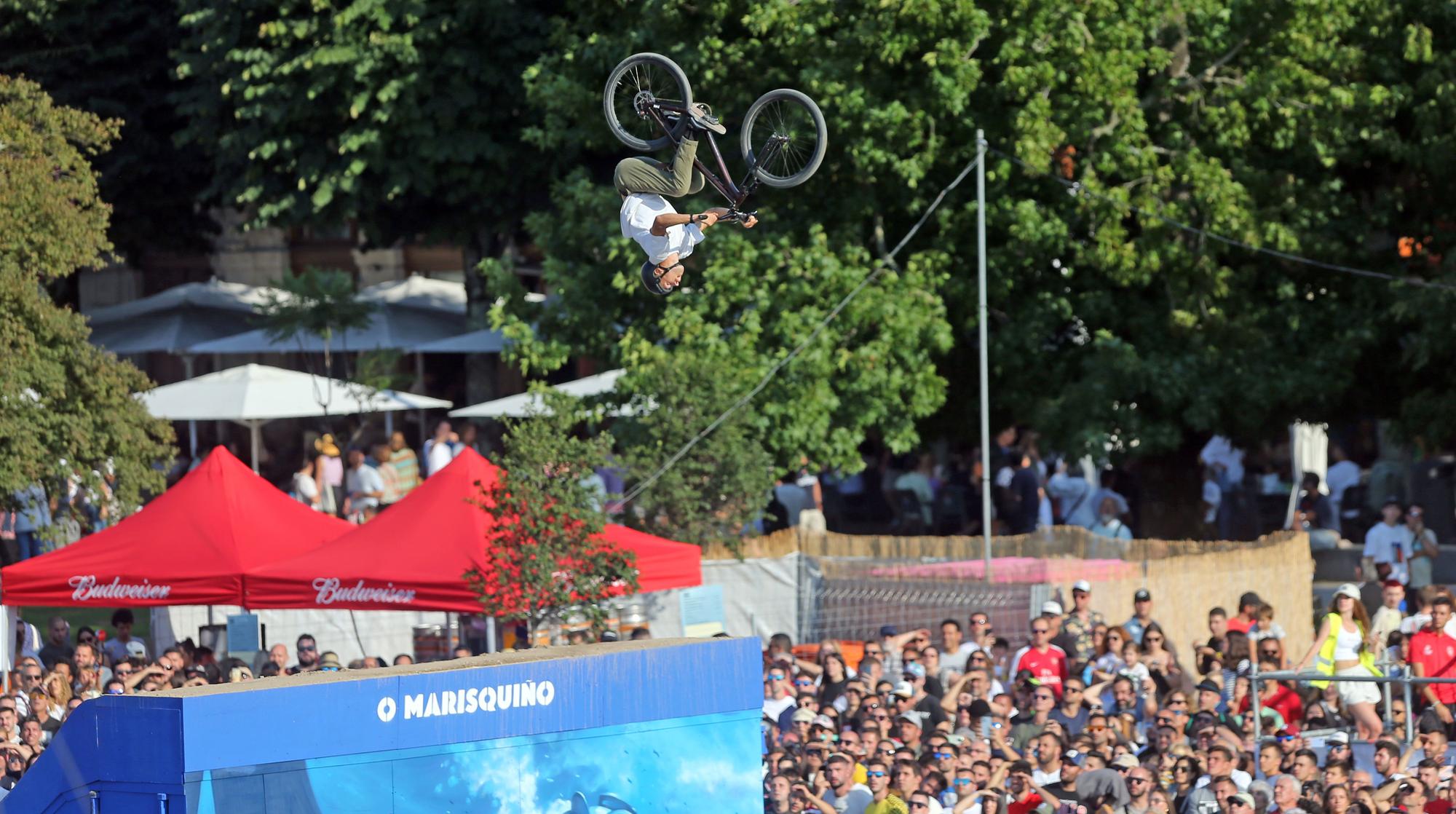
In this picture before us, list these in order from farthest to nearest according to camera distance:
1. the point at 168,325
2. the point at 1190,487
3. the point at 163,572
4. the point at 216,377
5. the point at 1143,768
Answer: the point at 168,325 < the point at 216,377 < the point at 1190,487 < the point at 163,572 < the point at 1143,768

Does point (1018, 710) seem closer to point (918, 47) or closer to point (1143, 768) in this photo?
point (1143, 768)

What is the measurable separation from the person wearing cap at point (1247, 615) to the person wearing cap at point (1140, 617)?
714 mm

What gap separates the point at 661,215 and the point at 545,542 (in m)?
5.65

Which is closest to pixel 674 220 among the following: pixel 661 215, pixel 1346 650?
pixel 661 215

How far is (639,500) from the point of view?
21109mm

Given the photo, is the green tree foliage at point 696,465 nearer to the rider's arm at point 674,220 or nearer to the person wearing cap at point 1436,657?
the person wearing cap at point 1436,657

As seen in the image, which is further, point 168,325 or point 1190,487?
point 168,325

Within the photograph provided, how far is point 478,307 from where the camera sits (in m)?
32.5

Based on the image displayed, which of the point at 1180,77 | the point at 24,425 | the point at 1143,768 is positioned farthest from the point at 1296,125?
the point at 24,425

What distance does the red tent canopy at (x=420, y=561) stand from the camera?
677 inches

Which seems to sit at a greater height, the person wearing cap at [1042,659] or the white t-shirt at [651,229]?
the white t-shirt at [651,229]

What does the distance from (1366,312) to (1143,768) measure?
1293 centimetres

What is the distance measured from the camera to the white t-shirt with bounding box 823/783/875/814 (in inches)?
544

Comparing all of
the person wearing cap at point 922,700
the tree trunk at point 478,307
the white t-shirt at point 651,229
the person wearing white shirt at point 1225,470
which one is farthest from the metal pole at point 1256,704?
the tree trunk at point 478,307
